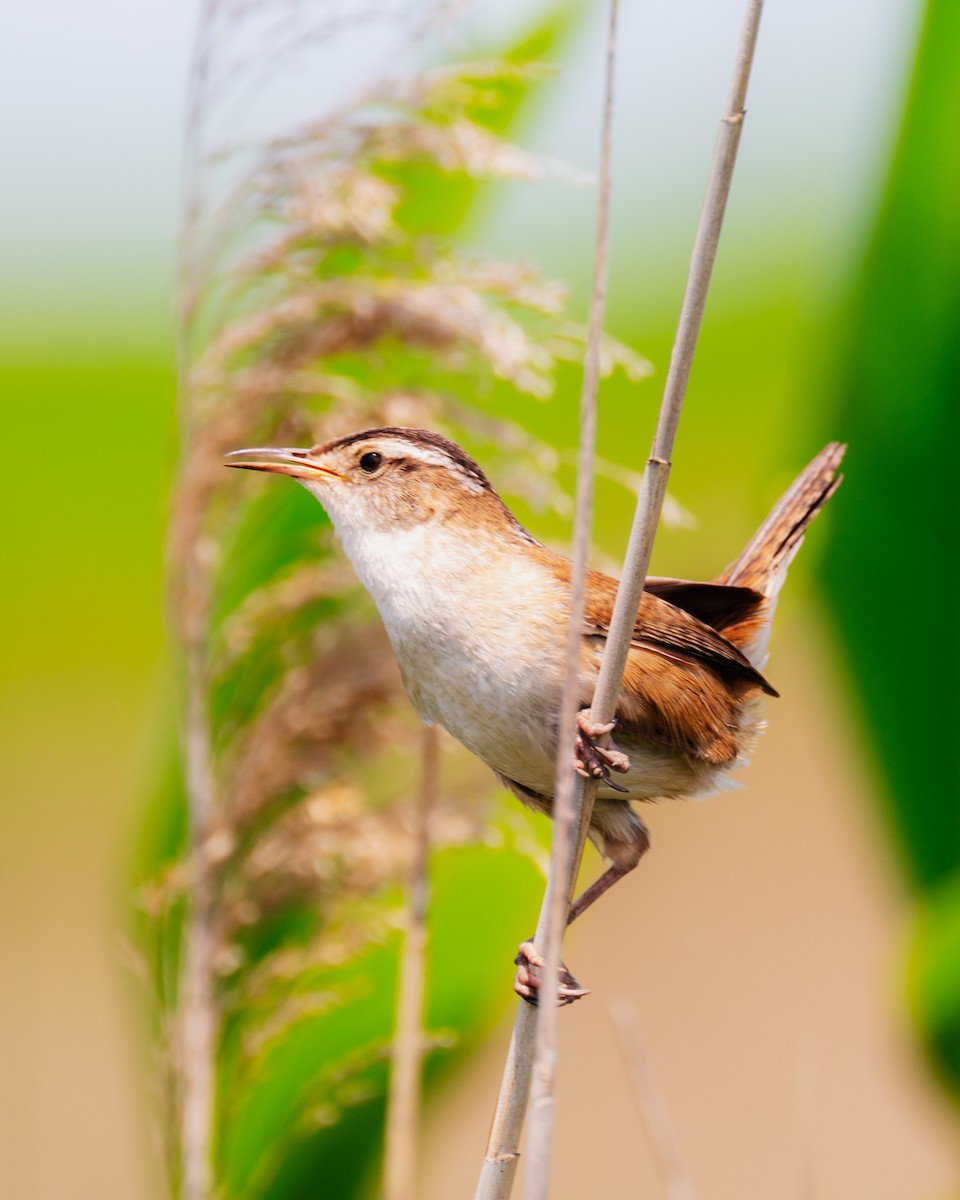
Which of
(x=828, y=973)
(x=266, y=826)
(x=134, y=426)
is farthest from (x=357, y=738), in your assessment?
(x=134, y=426)

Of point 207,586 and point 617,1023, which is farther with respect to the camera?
point 207,586

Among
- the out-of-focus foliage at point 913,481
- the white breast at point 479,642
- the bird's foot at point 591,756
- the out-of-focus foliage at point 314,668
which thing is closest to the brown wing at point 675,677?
the white breast at point 479,642

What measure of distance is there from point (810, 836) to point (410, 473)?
6.45 meters

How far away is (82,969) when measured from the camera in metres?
6.37

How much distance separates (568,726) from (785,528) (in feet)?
3.11

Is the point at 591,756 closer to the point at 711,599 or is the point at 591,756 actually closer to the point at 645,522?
the point at 645,522

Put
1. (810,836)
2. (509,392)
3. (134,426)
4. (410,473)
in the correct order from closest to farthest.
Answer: (410,473) < (509,392) < (810,836) < (134,426)

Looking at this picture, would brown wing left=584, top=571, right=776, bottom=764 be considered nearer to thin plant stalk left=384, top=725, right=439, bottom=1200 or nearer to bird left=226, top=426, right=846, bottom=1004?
bird left=226, top=426, right=846, bottom=1004

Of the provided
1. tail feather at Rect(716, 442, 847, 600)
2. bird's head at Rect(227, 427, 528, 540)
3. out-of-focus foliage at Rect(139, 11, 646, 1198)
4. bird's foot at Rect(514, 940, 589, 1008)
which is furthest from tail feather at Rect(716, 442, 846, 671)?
bird's foot at Rect(514, 940, 589, 1008)

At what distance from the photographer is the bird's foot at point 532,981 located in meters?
1.52

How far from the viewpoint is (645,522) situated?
3.76ft

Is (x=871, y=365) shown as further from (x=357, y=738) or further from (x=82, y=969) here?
(x=82, y=969)

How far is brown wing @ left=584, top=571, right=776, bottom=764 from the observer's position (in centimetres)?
160

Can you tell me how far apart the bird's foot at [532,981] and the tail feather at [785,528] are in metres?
0.65
